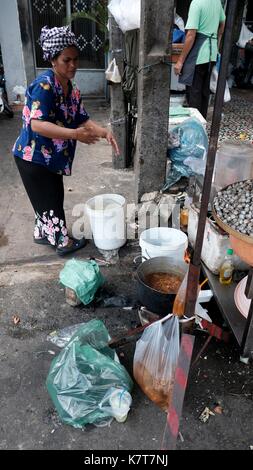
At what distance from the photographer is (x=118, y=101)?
16.8ft

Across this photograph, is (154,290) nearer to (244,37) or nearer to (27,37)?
(27,37)

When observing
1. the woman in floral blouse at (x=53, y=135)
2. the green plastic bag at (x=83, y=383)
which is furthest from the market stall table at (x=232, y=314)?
the woman in floral blouse at (x=53, y=135)

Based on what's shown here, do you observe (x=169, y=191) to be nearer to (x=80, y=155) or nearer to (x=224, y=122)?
(x=80, y=155)

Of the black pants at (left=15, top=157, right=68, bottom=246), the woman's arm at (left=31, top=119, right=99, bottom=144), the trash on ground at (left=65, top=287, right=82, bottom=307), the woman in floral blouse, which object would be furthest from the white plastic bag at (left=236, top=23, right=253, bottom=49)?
the trash on ground at (left=65, top=287, right=82, bottom=307)

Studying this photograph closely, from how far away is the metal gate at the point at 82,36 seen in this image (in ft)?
26.1

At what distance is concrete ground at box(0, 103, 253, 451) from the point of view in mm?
2148

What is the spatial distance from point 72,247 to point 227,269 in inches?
64.6

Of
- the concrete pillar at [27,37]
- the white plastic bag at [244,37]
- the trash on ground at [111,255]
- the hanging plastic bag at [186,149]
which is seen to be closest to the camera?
the trash on ground at [111,255]

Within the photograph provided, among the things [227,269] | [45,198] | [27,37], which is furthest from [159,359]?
[27,37]

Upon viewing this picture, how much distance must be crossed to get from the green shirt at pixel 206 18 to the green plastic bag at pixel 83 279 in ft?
12.9

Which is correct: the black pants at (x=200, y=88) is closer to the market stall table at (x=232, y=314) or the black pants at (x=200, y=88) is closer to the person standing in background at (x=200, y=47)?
the person standing in background at (x=200, y=47)

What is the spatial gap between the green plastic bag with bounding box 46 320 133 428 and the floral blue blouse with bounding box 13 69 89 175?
67.4 inches

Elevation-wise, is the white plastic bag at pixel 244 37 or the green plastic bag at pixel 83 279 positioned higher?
the white plastic bag at pixel 244 37

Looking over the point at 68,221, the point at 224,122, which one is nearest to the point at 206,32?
the point at 224,122
